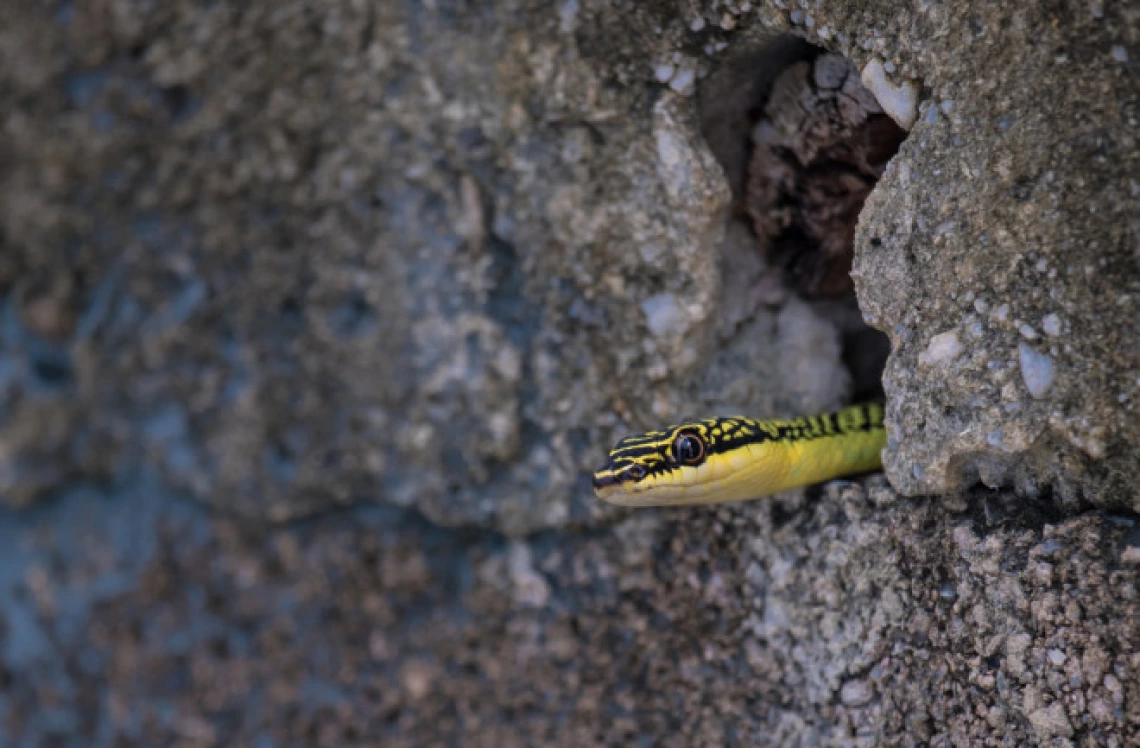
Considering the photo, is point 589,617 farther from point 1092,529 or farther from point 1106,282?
point 1106,282

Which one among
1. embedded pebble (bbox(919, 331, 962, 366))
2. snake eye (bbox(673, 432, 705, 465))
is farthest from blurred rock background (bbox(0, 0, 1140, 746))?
snake eye (bbox(673, 432, 705, 465))

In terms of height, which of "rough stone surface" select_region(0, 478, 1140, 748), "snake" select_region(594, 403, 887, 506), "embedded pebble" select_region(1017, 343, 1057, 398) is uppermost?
"embedded pebble" select_region(1017, 343, 1057, 398)

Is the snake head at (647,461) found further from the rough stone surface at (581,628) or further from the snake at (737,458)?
the rough stone surface at (581,628)

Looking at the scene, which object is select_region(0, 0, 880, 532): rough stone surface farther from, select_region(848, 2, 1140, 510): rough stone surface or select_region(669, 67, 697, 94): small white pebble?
select_region(848, 2, 1140, 510): rough stone surface

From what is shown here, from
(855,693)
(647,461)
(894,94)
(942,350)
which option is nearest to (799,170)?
(894,94)

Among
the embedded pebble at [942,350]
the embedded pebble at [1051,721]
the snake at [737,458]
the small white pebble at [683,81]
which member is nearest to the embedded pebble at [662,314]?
the snake at [737,458]

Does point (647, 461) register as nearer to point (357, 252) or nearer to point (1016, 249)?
point (1016, 249)
